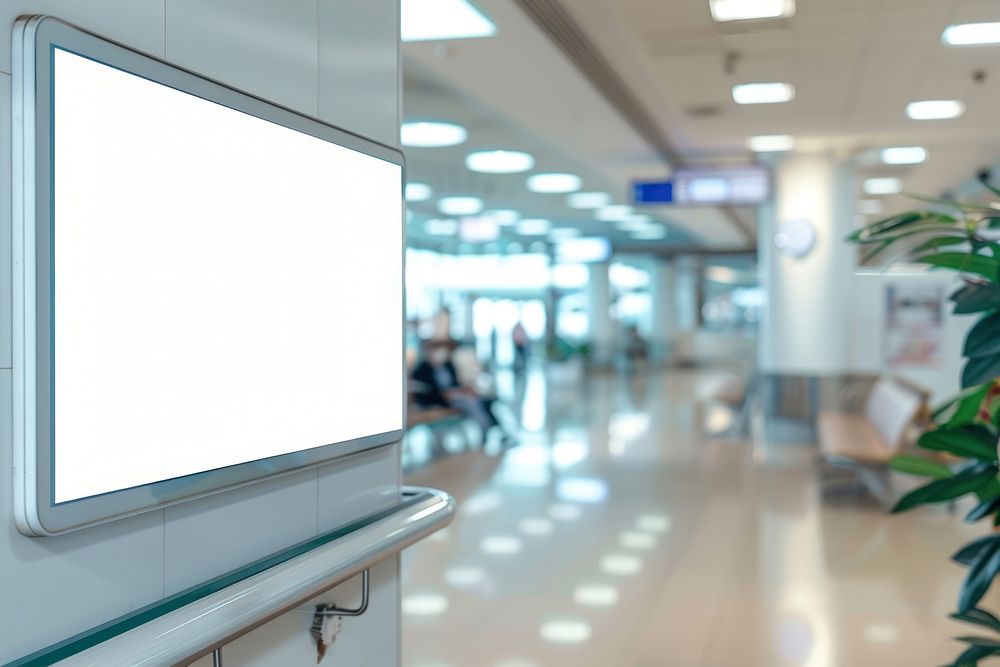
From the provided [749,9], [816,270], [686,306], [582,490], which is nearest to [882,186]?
[816,270]

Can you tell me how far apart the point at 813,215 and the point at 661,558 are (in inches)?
242

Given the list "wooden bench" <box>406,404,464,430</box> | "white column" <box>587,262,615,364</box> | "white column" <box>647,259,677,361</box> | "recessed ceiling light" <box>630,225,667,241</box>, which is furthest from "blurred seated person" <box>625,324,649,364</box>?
"wooden bench" <box>406,404,464,430</box>

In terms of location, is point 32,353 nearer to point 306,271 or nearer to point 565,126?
point 306,271

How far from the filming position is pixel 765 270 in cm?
1130

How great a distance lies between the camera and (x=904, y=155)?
10.8m

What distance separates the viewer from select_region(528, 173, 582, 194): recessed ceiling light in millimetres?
14195

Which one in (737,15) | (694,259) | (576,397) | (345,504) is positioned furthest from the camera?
(694,259)

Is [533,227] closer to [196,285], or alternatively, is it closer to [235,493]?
[235,493]

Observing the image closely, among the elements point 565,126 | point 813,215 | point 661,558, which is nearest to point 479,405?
point 565,126

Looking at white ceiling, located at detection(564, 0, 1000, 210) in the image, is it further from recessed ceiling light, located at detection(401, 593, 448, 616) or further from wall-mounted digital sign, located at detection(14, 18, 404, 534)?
wall-mounted digital sign, located at detection(14, 18, 404, 534)

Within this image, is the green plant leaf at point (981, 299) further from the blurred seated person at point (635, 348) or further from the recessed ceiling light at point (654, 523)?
the blurred seated person at point (635, 348)

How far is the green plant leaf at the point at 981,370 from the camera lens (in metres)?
2.37

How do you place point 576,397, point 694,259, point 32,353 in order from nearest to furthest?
point 32,353, point 576,397, point 694,259

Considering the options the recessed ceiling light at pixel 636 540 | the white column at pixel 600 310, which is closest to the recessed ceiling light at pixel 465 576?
the recessed ceiling light at pixel 636 540
